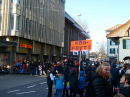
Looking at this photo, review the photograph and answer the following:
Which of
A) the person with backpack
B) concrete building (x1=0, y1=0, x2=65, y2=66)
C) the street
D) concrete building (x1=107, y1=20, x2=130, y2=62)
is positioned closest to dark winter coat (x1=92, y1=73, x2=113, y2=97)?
the person with backpack

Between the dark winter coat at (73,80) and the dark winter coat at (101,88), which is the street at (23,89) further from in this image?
the dark winter coat at (101,88)

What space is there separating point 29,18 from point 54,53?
42.8 feet

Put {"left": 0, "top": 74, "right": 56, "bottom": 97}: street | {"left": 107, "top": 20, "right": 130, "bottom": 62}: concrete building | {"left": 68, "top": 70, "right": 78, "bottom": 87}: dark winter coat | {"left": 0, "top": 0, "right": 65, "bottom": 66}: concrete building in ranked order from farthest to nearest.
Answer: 1. {"left": 107, "top": 20, "right": 130, "bottom": 62}: concrete building
2. {"left": 0, "top": 0, "right": 65, "bottom": 66}: concrete building
3. {"left": 0, "top": 74, "right": 56, "bottom": 97}: street
4. {"left": 68, "top": 70, "right": 78, "bottom": 87}: dark winter coat

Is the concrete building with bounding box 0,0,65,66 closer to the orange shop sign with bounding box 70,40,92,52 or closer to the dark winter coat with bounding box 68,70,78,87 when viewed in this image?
the orange shop sign with bounding box 70,40,92,52

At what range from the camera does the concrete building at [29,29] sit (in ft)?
79.6

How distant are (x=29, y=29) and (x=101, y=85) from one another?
25.4 meters

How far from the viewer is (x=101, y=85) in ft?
11.5

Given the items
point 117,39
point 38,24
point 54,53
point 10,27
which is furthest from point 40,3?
point 117,39

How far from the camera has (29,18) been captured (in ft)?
90.3

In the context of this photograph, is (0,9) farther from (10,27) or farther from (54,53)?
(54,53)

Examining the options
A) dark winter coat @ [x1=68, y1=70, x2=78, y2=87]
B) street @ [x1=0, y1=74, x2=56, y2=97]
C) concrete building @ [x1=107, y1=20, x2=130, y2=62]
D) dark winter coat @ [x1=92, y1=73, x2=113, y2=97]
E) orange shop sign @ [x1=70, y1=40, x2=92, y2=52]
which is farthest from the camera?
concrete building @ [x1=107, y1=20, x2=130, y2=62]

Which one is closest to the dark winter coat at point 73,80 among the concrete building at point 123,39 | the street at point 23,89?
the street at point 23,89

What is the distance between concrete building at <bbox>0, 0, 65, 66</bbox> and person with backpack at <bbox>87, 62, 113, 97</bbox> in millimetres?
19753

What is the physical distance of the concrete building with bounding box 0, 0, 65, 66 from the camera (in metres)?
24.3
